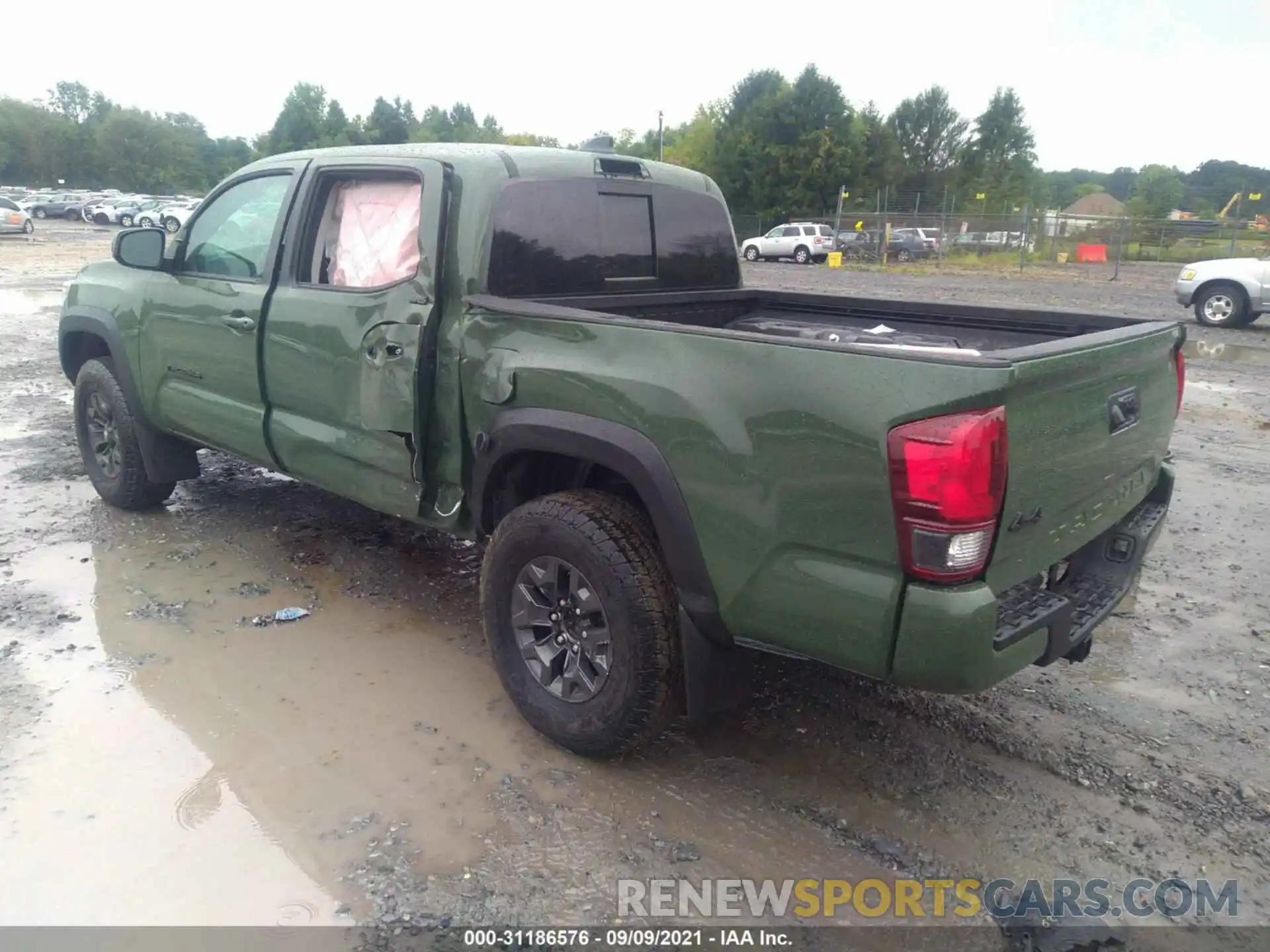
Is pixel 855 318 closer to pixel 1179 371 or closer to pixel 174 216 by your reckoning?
pixel 1179 371

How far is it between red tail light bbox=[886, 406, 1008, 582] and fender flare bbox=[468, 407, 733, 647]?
0.65m

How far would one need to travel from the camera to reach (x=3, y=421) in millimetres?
7785

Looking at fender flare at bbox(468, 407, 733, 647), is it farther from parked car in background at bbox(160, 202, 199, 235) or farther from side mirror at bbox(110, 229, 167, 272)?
parked car in background at bbox(160, 202, 199, 235)

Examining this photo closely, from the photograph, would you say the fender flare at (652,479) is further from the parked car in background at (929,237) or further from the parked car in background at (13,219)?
the parked car in background at (13,219)

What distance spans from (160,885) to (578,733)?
1.28 meters

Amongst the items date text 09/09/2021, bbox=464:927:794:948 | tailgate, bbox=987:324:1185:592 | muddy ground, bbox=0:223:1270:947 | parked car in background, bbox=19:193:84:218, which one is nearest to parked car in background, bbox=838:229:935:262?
muddy ground, bbox=0:223:1270:947

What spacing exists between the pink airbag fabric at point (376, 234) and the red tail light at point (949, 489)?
6.81ft

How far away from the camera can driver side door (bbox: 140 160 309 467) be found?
4.32 meters

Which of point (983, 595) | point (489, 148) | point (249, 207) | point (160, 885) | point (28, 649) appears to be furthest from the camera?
point (249, 207)

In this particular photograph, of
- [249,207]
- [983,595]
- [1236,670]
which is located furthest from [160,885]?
[1236,670]

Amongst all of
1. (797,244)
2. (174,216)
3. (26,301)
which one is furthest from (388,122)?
(26,301)

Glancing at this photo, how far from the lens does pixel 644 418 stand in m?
2.87

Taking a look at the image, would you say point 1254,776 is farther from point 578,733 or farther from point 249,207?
point 249,207

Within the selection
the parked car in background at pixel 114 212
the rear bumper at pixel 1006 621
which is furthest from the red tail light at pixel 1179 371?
the parked car in background at pixel 114 212
